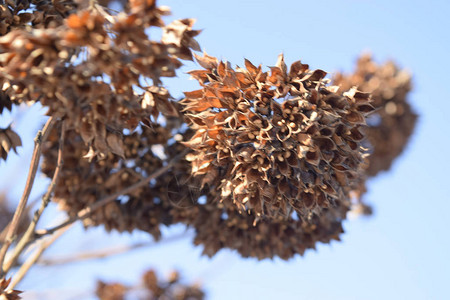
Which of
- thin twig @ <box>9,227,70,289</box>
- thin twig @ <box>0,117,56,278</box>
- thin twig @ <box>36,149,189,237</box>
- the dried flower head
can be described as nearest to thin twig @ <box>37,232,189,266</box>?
thin twig @ <box>9,227,70,289</box>

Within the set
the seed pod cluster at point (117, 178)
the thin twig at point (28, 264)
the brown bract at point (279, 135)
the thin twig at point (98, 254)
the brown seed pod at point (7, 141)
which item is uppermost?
the brown bract at point (279, 135)

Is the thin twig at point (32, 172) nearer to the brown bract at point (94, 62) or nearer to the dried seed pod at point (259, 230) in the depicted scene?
the brown bract at point (94, 62)

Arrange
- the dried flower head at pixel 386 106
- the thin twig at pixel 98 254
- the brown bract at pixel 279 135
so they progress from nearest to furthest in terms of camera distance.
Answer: the brown bract at pixel 279 135 → the thin twig at pixel 98 254 → the dried flower head at pixel 386 106

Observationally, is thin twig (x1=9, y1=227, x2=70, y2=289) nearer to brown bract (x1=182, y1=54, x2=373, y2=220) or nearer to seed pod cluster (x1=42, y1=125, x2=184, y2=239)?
seed pod cluster (x1=42, y1=125, x2=184, y2=239)

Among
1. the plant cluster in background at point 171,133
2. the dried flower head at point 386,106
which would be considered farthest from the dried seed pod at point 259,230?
the dried flower head at point 386,106

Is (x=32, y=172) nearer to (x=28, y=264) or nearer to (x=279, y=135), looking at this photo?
(x=28, y=264)

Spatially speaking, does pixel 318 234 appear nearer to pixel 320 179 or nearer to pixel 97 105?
pixel 320 179
